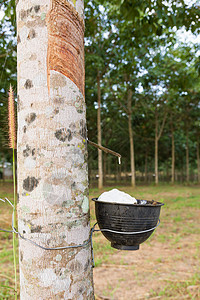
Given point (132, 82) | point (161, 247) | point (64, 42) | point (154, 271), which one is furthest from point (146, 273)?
point (132, 82)

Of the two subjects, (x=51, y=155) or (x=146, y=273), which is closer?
(x=51, y=155)

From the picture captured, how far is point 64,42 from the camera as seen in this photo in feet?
3.51

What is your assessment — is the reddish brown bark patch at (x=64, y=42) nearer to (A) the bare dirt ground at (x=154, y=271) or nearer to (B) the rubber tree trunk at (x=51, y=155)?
(B) the rubber tree trunk at (x=51, y=155)

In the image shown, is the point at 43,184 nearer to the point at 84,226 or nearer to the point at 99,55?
the point at 84,226

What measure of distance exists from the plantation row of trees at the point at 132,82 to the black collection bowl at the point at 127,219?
74 centimetres

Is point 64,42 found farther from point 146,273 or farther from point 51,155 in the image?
point 146,273

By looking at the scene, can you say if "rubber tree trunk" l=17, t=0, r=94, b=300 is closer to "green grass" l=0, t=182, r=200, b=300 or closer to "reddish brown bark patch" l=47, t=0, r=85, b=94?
"reddish brown bark patch" l=47, t=0, r=85, b=94

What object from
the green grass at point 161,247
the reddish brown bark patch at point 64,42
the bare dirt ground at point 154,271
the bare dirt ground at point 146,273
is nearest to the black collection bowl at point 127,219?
the green grass at point 161,247

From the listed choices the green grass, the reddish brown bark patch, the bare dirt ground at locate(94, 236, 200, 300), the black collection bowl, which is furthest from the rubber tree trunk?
the bare dirt ground at locate(94, 236, 200, 300)

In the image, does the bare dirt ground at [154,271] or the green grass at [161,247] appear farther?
the bare dirt ground at [154,271]

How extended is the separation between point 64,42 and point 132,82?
9568 millimetres

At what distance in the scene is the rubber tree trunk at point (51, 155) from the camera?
956 mm

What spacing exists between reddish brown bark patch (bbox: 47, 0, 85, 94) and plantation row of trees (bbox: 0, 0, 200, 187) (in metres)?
0.55

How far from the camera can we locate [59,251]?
0.96m
